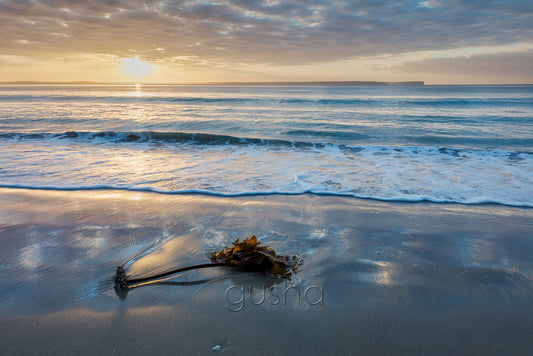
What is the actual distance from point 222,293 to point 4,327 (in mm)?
1464

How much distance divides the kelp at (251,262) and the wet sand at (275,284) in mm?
80

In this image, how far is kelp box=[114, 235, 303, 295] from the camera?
2721mm

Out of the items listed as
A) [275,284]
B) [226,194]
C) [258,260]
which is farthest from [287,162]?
[275,284]

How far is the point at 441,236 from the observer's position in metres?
3.62

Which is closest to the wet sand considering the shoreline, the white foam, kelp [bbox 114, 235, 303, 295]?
kelp [bbox 114, 235, 303, 295]

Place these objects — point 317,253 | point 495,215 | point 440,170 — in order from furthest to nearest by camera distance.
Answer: point 440,170 < point 495,215 < point 317,253

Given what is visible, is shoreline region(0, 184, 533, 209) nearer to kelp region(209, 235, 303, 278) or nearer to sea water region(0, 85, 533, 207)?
sea water region(0, 85, 533, 207)

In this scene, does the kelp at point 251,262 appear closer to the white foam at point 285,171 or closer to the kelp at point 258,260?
the kelp at point 258,260

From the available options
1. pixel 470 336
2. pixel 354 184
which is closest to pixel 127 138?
pixel 354 184

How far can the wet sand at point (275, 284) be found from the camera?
1994mm

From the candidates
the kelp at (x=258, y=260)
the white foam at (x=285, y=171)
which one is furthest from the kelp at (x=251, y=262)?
the white foam at (x=285, y=171)

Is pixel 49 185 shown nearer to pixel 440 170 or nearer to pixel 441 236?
pixel 441 236

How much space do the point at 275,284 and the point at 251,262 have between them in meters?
0.32

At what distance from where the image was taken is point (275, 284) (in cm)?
261
